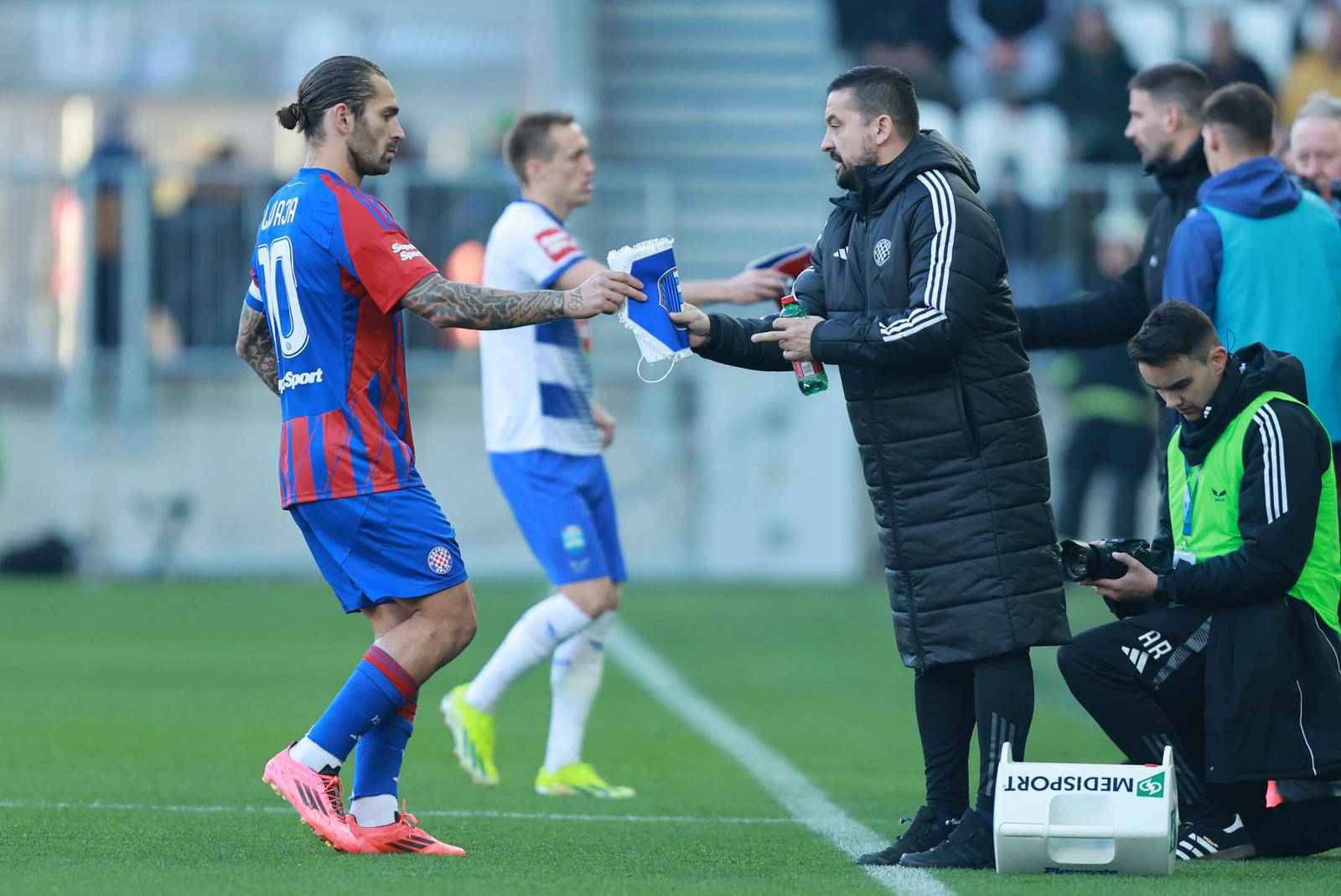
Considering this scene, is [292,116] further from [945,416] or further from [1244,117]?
[1244,117]

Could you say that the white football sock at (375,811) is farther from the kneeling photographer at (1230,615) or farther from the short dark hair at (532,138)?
the short dark hair at (532,138)

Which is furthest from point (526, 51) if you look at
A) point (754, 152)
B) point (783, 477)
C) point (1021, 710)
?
point (1021, 710)

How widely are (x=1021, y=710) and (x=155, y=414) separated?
522 inches

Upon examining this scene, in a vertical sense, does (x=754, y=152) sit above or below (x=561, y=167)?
above

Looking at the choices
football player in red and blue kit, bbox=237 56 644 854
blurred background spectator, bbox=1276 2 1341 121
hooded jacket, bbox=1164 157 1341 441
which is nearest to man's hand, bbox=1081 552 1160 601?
hooded jacket, bbox=1164 157 1341 441

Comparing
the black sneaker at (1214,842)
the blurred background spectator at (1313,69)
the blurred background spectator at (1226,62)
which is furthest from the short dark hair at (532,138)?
the blurred background spectator at (1313,69)

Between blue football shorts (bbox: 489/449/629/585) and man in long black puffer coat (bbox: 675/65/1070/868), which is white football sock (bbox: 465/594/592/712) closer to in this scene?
blue football shorts (bbox: 489/449/629/585)

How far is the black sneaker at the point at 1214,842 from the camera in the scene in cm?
571

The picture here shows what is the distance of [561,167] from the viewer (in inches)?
299

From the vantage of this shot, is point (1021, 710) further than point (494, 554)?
No

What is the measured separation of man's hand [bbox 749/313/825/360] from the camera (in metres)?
5.50

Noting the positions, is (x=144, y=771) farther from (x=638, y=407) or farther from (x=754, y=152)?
(x=754, y=152)

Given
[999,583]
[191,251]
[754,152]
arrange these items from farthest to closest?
[754,152] < [191,251] < [999,583]

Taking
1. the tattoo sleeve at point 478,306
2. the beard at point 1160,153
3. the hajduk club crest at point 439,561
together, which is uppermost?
the beard at point 1160,153
